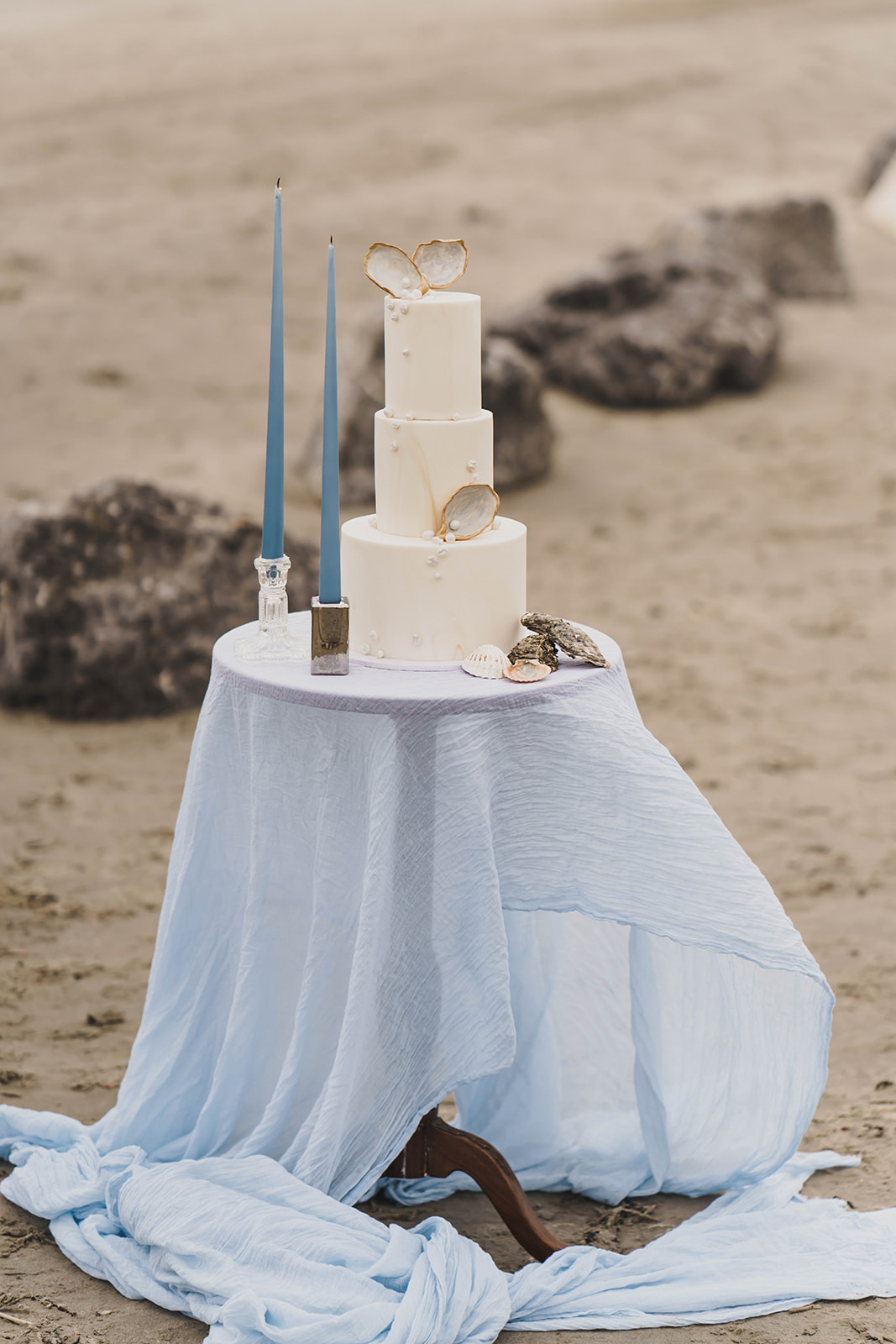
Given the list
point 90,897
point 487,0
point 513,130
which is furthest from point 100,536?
point 487,0

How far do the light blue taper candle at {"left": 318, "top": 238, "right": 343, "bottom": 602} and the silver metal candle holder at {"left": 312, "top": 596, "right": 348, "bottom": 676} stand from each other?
0.9 inches

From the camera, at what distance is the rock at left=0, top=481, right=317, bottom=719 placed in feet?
19.4

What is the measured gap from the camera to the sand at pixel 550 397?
4.05 m

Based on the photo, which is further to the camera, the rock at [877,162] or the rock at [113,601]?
the rock at [877,162]

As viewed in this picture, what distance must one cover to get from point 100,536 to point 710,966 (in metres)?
3.64

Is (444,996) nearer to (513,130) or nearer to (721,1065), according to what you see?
(721,1065)

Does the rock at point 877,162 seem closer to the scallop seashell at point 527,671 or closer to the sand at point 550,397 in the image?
the sand at point 550,397

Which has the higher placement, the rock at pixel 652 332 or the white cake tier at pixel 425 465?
the rock at pixel 652 332

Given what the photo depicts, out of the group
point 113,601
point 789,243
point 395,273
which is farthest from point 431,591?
point 789,243

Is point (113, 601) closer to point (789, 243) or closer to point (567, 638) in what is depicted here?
point (567, 638)

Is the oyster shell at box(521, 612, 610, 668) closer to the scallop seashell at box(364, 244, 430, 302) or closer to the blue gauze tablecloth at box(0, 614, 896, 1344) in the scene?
the blue gauze tablecloth at box(0, 614, 896, 1344)

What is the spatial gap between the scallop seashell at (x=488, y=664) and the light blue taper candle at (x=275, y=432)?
0.40m

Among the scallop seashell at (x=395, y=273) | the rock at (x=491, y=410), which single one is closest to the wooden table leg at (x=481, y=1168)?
the scallop seashell at (x=395, y=273)

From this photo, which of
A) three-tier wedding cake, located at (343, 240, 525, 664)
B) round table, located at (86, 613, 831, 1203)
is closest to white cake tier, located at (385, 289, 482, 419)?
three-tier wedding cake, located at (343, 240, 525, 664)
